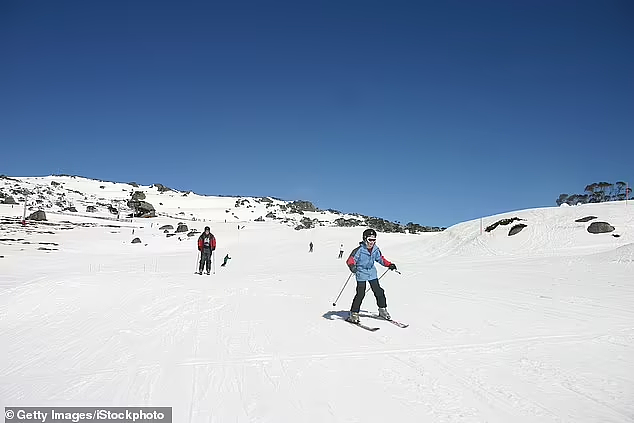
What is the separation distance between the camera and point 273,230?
171 ft

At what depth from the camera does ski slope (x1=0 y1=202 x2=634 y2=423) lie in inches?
183

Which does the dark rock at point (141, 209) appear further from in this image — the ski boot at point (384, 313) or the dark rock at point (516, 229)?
the ski boot at point (384, 313)

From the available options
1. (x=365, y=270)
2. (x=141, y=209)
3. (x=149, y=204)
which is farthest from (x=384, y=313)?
(x=149, y=204)

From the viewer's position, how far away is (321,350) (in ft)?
22.0

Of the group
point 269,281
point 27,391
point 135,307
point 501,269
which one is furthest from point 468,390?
point 501,269

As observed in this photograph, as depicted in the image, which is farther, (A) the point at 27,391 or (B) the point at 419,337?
(B) the point at 419,337

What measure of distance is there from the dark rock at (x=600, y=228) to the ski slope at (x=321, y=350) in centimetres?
1554

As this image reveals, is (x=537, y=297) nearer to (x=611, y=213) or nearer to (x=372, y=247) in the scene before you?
(x=372, y=247)

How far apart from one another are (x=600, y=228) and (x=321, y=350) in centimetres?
2928

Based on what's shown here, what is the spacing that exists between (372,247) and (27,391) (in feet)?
19.8

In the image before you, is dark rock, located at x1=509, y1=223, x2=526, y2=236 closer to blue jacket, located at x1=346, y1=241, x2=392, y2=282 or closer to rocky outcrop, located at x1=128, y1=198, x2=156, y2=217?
blue jacket, located at x1=346, y1=241, x2=392, y2=282

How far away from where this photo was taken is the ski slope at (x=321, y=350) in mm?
4637

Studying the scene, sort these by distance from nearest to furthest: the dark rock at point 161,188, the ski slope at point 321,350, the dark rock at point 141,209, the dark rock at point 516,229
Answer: the ski slope at point 321,350, the dark rock at point 516,229, the dark rock at point 141,209, the dark rock at point 161,188

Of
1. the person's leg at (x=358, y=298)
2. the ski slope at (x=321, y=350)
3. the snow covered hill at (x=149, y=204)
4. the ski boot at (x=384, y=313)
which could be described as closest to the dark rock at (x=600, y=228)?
the ski slope at (x=321, y=350)
